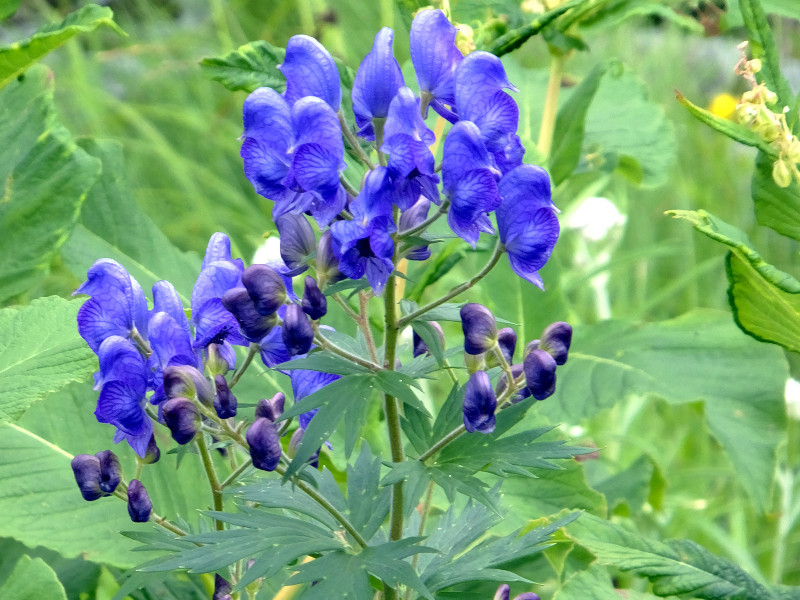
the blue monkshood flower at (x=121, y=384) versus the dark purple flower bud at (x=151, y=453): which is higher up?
the blue monkshood flower at (x=121, y=384)

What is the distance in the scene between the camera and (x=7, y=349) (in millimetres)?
1159

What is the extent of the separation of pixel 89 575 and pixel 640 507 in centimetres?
104

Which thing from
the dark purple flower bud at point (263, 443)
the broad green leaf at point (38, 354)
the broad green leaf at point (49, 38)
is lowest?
the dark purple flower bud at point (263, 443)

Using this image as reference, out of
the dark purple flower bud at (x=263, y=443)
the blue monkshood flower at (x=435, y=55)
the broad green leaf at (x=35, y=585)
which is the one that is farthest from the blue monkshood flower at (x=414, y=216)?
the broad green leaf at (x=35, y=585)

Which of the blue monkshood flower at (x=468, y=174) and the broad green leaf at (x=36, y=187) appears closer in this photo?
the blue monkshood flower at (x=468, y=174)

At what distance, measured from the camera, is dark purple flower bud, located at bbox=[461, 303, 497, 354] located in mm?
860

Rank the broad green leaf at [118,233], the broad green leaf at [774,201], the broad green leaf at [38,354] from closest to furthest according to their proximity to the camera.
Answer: the broad green leaf at [38,354] < the broad green leaf at [774,201] < the broad green leaf at [118,233]

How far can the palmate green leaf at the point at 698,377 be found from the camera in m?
1.48

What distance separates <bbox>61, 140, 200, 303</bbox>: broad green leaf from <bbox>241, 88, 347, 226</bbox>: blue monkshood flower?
2.55 feet

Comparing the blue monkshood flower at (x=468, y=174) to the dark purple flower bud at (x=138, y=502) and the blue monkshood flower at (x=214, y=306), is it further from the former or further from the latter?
the dark purple flower bud at (x=138, y=502)

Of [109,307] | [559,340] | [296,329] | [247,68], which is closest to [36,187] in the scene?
[247,68]

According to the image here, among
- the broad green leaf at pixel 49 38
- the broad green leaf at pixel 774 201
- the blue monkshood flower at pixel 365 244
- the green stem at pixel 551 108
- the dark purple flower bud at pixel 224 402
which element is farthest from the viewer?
the green stem at pixel 551 108

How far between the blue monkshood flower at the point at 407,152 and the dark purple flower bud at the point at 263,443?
0.79 ft

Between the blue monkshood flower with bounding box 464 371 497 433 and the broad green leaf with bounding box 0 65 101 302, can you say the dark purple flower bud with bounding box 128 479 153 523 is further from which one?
the broad green leaf with bounding box 0 65 101 302
